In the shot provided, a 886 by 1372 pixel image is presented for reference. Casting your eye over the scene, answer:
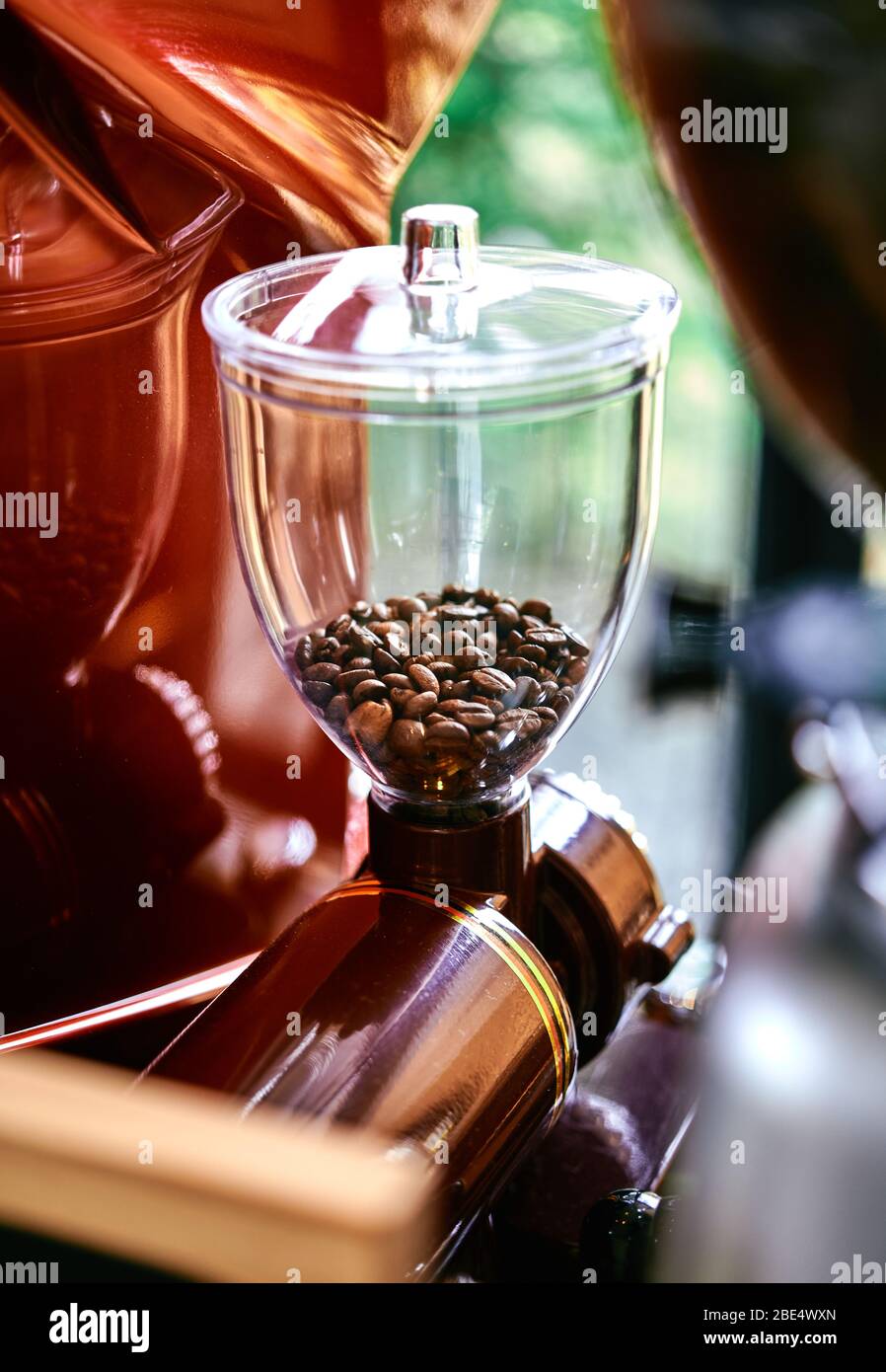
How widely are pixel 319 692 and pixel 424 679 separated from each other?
0.05 m

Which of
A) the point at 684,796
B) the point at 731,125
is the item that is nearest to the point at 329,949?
the point at 731,125

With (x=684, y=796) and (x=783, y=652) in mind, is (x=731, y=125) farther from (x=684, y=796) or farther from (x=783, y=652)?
(x=684, y=796)

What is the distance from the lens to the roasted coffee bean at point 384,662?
2.00 ft

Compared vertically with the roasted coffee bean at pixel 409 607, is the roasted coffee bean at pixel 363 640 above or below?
below

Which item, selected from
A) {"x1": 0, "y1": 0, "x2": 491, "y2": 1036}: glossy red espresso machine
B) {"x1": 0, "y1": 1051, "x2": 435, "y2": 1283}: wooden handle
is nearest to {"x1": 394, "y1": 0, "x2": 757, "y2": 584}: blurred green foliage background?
{"x1": 0, "y1": 0, "x2": 491, "y2": 1036}: glossy red espresso machine

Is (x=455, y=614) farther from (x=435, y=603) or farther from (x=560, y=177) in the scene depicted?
(x=560, y=177)

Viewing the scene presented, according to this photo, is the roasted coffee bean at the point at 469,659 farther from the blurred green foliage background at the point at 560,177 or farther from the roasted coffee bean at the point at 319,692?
the blurred green foliage background at the point at 560,177

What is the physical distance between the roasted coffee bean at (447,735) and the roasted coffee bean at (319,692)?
0.05m

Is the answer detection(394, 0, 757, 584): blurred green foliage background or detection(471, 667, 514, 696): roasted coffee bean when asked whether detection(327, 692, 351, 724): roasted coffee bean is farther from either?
detection(394, 0, 757, 584): blurred green foliage background

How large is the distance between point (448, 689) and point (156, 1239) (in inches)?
10.7

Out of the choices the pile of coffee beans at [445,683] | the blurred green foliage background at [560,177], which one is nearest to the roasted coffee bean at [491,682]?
the pile of coffee beans at [445,683]

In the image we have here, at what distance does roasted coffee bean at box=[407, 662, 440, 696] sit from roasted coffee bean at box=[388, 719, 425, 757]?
0.05ft

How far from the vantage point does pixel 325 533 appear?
0.61 m

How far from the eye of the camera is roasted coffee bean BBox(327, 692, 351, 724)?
606 mm
